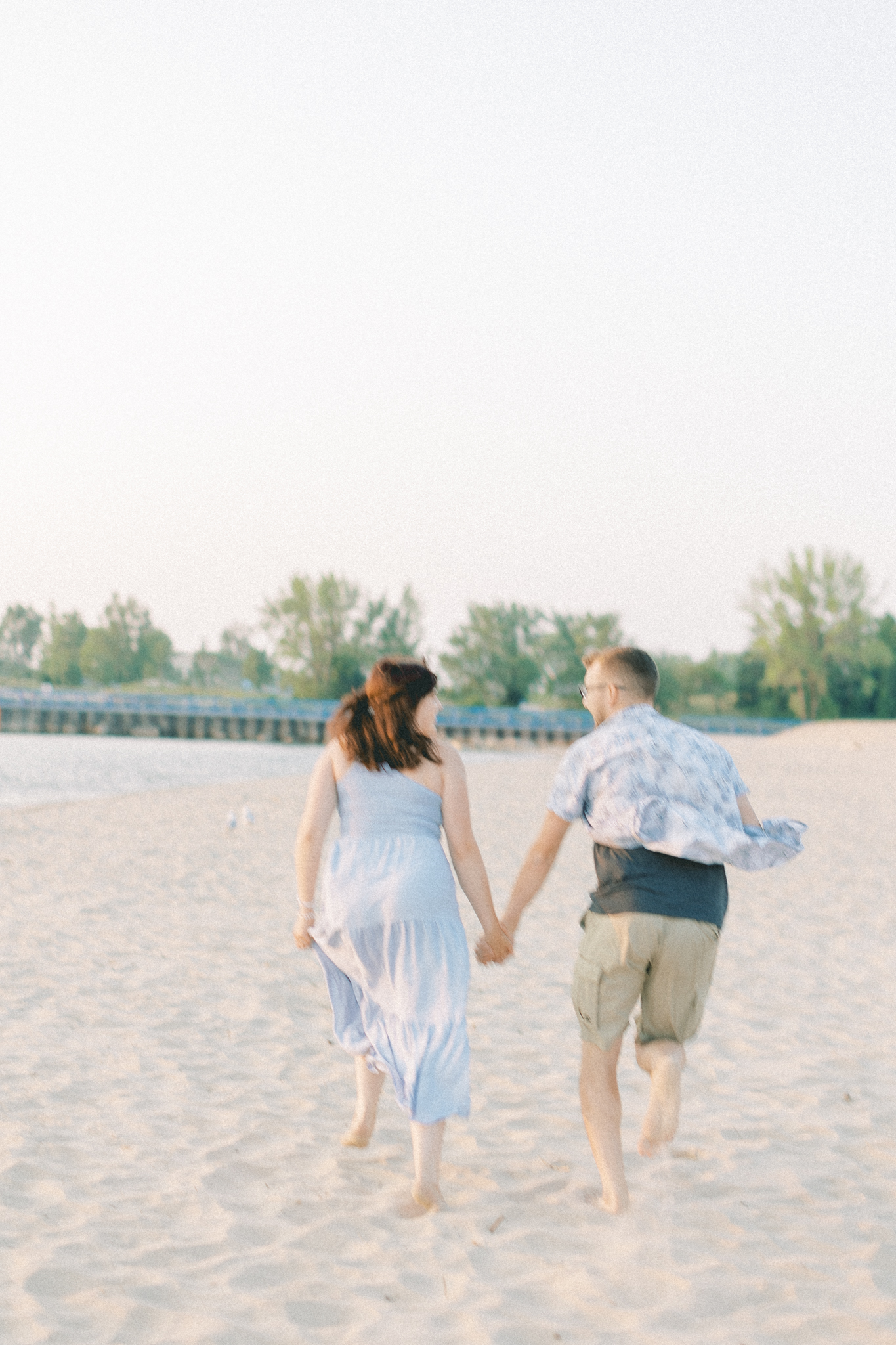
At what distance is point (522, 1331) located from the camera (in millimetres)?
2818

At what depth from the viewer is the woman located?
3525 mm

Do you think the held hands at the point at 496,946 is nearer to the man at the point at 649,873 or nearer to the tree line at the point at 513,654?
the man at the point at 649,873

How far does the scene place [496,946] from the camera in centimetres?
370

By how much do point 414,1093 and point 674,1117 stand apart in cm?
72

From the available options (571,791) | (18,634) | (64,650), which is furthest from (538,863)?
(18,634)

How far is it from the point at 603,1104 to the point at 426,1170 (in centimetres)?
56

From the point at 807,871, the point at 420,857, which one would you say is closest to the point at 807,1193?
the point at 420,857

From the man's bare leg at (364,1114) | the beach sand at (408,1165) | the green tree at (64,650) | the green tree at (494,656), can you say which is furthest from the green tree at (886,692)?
the green tree at (64,650)

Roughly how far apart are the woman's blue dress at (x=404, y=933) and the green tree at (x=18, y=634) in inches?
6740

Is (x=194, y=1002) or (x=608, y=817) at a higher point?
(x=608, y=817)

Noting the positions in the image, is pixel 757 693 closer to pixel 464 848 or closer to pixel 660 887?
pixel 464 848

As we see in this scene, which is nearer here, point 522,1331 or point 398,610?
point 522,1331

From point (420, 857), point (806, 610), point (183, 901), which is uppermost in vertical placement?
point (806, 610)

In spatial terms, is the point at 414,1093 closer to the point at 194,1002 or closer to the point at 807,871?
the point at 194,1002
